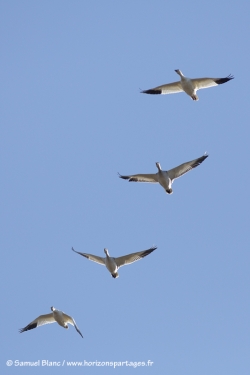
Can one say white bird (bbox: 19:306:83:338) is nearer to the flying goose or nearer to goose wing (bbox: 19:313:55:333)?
goose wing (bbox: 19:313:55:333)

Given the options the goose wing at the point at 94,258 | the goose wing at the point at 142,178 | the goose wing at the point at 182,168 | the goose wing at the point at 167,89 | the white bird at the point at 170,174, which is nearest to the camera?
the white bird at the point at 170,174

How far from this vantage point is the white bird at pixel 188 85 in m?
27.5

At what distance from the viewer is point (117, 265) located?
27.8 m

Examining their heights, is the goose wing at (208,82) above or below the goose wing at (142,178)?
above

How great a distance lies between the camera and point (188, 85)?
90.1 feet

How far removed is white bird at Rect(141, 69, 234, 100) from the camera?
2748cm

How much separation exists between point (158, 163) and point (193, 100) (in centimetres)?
257

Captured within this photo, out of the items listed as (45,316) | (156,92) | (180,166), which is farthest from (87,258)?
(156,92)

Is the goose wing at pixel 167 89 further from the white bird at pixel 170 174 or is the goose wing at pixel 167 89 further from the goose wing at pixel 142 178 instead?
the goose wing at pixel 142 178

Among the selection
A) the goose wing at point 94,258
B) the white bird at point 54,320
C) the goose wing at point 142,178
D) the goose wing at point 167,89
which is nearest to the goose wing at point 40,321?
the white bird at point 54,320

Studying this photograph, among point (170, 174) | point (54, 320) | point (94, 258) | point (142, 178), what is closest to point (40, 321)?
point (54, 320)

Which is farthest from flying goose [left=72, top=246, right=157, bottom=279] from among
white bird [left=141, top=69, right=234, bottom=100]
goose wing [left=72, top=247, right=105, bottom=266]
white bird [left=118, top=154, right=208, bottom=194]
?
white bird [left=141, top=69, right=234, bottom=100]

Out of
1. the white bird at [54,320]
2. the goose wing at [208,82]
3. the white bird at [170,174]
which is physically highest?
the goose wing at [208,82]

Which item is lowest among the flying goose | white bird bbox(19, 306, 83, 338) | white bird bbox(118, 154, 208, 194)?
white bird bbox(19, 306, 83, 338)
